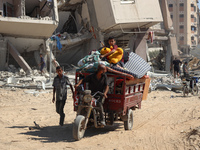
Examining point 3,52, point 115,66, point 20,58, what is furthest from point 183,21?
point 115,66

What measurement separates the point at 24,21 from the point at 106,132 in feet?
40.6

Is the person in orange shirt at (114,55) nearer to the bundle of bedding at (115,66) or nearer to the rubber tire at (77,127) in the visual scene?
the bundle of bedding at (115,66)

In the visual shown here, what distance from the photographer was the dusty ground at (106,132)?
18.4 ft

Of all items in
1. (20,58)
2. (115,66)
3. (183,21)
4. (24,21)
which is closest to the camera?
(115,66)

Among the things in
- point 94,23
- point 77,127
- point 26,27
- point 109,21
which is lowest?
point 77,127

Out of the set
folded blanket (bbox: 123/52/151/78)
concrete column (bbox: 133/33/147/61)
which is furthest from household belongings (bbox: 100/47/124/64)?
concrete column (bbox: 133/33/147/61)

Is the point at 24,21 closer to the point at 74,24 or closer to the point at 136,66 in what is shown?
the point at 74,24

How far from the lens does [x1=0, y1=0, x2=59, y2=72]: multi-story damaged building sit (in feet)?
57.7

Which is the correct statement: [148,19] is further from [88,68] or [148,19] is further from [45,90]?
[88,68]

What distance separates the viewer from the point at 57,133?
6957 mm

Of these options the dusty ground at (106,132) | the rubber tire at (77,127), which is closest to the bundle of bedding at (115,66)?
the rubber tire at (77,127)

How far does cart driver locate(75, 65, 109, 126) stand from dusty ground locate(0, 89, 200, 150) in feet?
2.42

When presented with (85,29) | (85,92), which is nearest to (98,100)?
(85,92)

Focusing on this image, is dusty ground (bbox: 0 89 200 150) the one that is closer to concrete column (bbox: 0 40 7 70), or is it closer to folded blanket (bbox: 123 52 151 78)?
folded blanket (bbox: 123 52 151 78)
